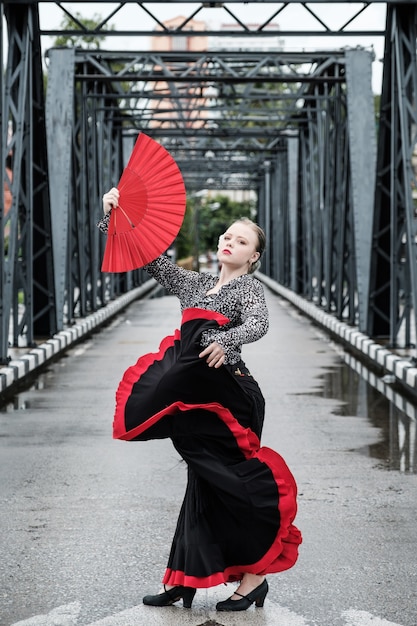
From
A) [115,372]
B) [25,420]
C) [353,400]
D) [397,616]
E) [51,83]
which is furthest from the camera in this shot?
[51,83]

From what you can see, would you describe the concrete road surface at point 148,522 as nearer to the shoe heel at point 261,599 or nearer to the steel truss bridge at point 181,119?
the shoe heel at point 261,599

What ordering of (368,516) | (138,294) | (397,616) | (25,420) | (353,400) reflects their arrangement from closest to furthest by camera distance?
(397,616) < (368,516) < (25,420) < (353,400) < (138,294)

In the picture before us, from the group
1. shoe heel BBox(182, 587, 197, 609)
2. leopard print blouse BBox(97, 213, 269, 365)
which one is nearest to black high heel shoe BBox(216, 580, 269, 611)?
shoe heel BBox(182, 587, 197, 609)

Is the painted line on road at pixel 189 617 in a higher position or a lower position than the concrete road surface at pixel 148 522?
higher

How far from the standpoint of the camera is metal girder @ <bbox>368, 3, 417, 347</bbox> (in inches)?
566

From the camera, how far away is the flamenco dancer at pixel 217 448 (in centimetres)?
489

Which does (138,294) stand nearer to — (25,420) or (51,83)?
(51,83)

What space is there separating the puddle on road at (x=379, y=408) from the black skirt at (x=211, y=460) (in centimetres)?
345

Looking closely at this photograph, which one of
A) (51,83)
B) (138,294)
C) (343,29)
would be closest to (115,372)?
(343,29)

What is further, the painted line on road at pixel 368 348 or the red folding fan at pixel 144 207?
the painted line on road at pixel 368 348

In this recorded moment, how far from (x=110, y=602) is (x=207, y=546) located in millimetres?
497

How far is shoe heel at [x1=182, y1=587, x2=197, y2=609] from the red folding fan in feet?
4.27

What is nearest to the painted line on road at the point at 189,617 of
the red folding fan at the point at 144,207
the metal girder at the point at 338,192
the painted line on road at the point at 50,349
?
the red folding fan at the point at 144,207

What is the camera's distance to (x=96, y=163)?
26.7 m
